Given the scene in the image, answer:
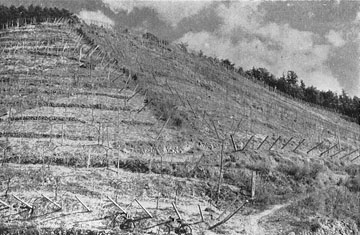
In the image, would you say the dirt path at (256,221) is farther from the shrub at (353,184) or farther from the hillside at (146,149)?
the shrub at (353,184)

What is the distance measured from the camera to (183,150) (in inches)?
1012

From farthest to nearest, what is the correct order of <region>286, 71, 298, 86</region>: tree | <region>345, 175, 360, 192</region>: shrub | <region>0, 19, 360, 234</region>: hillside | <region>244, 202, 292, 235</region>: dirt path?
<region>286, 71, 298, 86</region>: tree, <region>345, 175, 360, 192</region>: shrub, <region>0, 19, 360, 234</region>: hillside, <region>244, 202, 292, 235</region>: dirt path

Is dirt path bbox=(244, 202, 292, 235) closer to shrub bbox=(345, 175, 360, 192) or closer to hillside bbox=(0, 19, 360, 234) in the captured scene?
hillside bbox=(0, 19, 360, 234)

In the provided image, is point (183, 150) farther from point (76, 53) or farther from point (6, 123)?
point (76, 53)

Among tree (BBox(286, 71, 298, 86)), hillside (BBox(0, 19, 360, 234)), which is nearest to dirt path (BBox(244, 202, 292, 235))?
hillside (BBox(0, 19, 360, 234))

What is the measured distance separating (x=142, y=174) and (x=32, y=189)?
557 cm

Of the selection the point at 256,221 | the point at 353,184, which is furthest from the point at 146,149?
the point at 353,184

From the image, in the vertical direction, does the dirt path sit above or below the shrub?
below

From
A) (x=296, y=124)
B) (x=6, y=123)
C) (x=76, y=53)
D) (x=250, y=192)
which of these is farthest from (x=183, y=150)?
(x=76, y=53)

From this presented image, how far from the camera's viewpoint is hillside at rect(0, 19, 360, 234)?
1672cm

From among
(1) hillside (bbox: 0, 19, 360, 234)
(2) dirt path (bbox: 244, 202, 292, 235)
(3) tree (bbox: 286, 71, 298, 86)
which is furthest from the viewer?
(3) tree (bbox: 286, 71, 298, 86)

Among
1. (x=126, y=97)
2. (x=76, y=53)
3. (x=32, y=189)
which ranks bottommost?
(x=32, y=189)

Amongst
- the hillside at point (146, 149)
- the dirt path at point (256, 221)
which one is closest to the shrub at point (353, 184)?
the hillside at point (146, 149)

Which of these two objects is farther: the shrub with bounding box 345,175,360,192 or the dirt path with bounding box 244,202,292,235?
the shrub with bounding box 345,175,360,192
